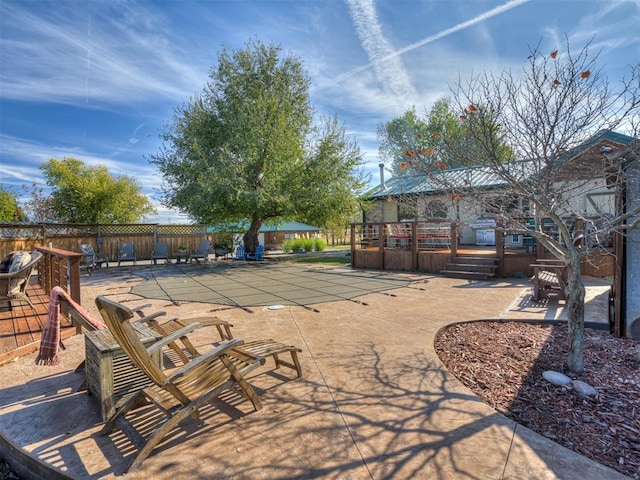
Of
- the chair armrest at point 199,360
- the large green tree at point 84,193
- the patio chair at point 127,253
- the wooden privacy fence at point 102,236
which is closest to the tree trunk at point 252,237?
the wooden privacy fence at point 102,236

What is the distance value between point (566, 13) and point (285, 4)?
6.02 metres

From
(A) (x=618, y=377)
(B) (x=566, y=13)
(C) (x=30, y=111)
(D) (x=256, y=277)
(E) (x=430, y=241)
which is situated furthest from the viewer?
(C) (x=30, y=111)

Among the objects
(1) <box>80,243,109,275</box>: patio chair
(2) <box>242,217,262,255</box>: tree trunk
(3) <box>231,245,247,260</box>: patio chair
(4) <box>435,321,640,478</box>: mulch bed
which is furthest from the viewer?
(3) <box>231,245,247,260</box>: patio chair

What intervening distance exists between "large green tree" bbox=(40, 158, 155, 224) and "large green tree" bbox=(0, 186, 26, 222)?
2199mm

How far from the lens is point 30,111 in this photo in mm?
15617

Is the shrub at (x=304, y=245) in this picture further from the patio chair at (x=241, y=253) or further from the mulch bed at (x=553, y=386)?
the mulch bed at (x=553, y=386)

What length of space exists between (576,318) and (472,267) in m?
6.55

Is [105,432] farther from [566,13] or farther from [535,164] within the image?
[566,13]

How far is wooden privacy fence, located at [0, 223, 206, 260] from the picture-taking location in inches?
475

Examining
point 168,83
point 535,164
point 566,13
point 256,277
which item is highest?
point 168,83

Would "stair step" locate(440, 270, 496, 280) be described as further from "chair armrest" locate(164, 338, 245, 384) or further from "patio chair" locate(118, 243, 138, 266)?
"patio chair" locate(118, 243, 138, 266)

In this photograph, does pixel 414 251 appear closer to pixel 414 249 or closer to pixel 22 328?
pixel 414 249

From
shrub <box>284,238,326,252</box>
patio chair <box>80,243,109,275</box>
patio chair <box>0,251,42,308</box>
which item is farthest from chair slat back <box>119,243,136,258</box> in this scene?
shrub <box>284,238,326,252</box>

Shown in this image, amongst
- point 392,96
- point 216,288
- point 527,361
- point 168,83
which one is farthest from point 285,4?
point 527,361
